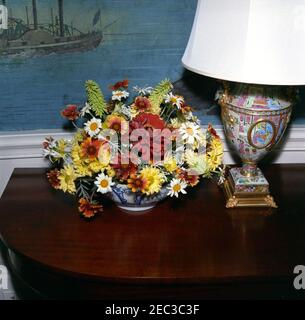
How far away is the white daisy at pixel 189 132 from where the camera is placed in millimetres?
889

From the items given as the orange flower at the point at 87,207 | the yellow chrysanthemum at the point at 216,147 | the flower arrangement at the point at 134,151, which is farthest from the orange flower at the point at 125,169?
the yellow chrysanthemum at the point at 216,147

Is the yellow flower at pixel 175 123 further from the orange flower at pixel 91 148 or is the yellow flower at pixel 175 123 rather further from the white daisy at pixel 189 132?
the orange flower at pixel 91 148

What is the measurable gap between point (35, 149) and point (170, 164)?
49cm

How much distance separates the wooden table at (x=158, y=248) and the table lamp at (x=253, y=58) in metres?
0.20

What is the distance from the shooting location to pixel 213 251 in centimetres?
86

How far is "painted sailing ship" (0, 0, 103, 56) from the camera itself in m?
1.04

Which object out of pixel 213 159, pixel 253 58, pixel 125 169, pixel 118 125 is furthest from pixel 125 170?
pixel 253 58

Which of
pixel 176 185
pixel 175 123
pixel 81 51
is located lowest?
pixel 176 185

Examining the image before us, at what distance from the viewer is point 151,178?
32.9 inches

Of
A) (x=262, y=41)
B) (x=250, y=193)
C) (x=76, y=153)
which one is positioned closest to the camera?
(x=262, y=41)

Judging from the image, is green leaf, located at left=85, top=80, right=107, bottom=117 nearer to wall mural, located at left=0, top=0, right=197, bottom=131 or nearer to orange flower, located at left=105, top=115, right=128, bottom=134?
orange flower, located at left=105, top=115, right=128, bottom=134

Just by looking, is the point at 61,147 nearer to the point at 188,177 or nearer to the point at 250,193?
the point at 188,177
